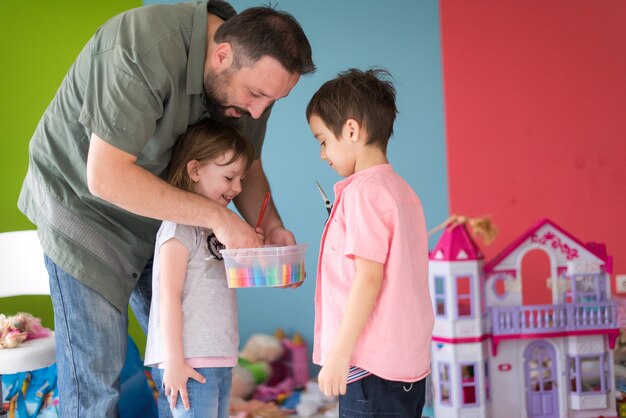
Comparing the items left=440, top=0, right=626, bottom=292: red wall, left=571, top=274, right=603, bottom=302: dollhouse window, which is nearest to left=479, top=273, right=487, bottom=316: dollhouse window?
left=571, top=274, right=603, bottom=302: dollhouse window

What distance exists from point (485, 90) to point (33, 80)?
2.00 m

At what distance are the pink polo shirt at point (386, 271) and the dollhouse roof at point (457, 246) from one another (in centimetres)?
120

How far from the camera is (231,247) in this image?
4.85ft

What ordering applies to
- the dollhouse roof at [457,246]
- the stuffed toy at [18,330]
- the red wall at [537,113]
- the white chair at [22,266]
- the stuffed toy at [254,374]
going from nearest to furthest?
the stuffed toy at [18,330] → the white chair at [22,266] → the dollhouse roof at [457,246] → the stuffed toy at [254,374] → the red wall at [537,113]

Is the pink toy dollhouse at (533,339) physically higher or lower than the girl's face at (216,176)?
lower

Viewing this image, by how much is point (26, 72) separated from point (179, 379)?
2.14 metres

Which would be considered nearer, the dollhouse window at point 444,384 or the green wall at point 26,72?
the dollhouse window at point 444,384

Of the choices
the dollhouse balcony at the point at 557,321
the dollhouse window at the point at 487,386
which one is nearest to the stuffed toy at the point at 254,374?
the dollhouse window at the point at 487,386

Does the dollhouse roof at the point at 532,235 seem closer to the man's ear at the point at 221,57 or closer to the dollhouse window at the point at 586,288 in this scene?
the dollhouse window at the point at 586,288

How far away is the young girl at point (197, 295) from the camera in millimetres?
1491

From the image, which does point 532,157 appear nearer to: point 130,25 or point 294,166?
point 294,166

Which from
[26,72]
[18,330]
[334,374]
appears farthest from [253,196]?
[26,72]

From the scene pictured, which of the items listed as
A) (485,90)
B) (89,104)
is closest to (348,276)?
(89,104)

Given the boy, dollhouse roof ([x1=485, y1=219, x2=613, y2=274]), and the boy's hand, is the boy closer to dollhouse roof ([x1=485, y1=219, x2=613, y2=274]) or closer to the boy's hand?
the boy's hand
